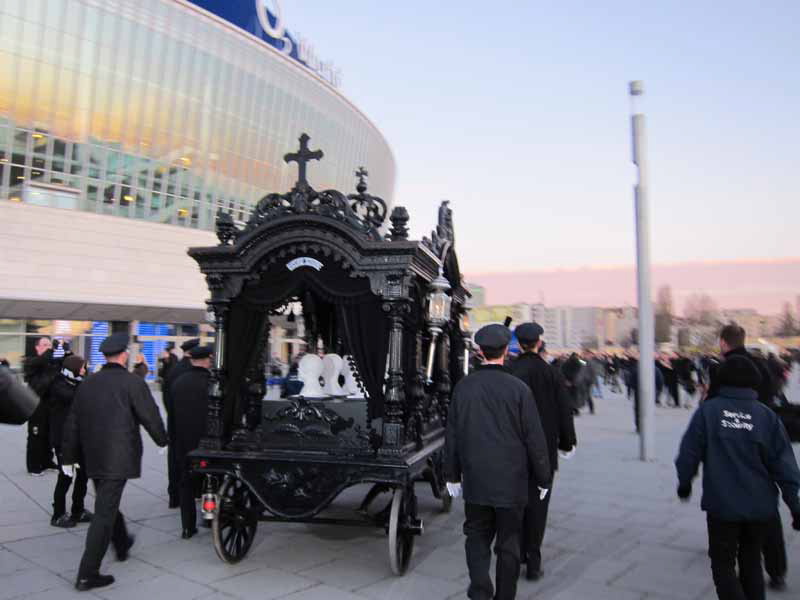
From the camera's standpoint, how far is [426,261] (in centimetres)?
646

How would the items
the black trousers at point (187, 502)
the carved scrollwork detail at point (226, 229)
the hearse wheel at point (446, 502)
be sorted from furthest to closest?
the hearse wheel at point (446, 502) → the black trousers at point (187, 502) → the carved scrollwork detail at point (226, 229)

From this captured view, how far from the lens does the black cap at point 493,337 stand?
176 inches

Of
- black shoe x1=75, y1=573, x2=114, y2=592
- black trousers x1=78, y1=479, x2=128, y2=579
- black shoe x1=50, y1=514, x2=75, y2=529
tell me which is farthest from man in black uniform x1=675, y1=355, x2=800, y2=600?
black shoe x1=50, y1=514, x2=75, y2=529

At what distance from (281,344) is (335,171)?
44.9 feet

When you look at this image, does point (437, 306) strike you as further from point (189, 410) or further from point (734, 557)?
point (734, 557)

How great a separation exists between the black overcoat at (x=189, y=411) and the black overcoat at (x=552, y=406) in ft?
11.7

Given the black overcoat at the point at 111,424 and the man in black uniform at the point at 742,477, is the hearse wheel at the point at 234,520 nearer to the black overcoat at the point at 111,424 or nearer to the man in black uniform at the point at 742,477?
the black overcoat at the point at 111,424

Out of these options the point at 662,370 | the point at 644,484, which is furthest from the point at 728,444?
the point at 662,370

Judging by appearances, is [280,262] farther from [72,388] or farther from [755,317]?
[755,317]

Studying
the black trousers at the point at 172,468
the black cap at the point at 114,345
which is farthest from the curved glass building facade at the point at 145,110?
the black cap at the point at 114,345

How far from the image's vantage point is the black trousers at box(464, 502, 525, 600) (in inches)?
166

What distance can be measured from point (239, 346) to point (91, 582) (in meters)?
2.40

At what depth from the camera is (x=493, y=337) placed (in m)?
4.51

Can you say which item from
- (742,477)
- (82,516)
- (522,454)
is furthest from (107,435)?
(742,477)
